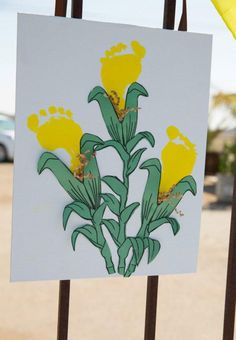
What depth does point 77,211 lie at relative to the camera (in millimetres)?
1108

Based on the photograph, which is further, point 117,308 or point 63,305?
point 117,308

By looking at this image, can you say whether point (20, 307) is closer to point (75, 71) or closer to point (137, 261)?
point (137, 261)

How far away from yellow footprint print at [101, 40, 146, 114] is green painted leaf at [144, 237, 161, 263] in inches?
11.4

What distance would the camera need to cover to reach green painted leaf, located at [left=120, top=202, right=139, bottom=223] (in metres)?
1.14

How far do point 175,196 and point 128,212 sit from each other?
110mm

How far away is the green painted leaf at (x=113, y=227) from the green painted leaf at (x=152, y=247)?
0.07 m

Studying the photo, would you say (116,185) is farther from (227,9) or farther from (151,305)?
(227,9)

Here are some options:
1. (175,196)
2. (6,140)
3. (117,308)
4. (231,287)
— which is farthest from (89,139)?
(6,140)

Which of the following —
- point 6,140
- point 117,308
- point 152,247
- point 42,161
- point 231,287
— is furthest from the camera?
point 6,140

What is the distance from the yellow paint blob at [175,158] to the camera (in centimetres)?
115

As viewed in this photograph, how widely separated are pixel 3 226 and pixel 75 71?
3916 mm

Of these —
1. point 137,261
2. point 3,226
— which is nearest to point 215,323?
point 137,261

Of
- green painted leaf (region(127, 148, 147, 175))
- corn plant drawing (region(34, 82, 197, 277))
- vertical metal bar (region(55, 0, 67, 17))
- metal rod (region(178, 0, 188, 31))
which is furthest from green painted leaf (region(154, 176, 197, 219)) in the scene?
vertical metal bar (region(55, 0, 67, 17))

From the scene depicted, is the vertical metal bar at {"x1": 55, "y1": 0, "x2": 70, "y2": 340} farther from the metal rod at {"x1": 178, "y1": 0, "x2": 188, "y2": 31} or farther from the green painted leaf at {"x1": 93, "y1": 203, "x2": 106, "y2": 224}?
the metal rod at {"x1": 178, "y1": 0, "x2": 188, "y2": 31}
